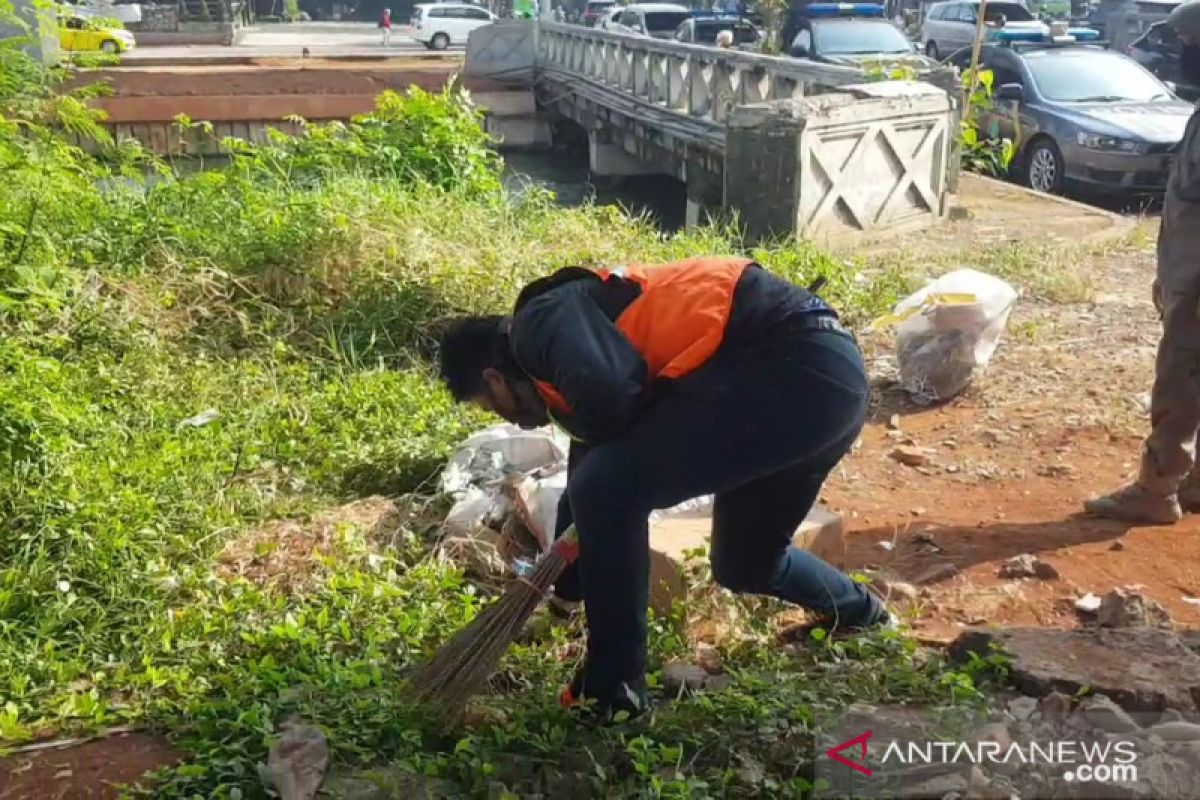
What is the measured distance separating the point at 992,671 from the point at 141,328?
15.3 ft

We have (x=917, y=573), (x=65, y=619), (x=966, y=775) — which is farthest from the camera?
(x=917, y=573)

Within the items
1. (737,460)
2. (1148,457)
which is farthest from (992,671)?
(1148,457)

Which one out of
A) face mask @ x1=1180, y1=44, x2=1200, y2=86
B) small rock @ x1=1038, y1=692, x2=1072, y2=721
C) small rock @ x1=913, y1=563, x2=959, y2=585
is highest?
face mask @ x1=1180, y1=44, x2=1200, y2=86

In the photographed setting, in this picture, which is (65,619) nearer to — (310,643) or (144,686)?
(144,686)

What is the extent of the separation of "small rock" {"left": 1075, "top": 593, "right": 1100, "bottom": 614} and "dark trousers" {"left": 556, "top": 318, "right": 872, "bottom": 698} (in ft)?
4.20

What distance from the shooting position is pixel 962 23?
2284 centimetres

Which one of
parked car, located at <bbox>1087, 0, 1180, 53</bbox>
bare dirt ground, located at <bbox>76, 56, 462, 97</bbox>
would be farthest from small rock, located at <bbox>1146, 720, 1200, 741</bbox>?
parked car, located at <bbox>1087, 0, 1180, 53</bbox>

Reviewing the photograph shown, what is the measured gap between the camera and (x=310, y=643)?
3.56 m

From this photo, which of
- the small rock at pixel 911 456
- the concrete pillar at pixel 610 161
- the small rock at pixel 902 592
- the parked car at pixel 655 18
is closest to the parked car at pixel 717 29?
the parked car at pixel 655 18

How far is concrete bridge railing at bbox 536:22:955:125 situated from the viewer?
10914 mm

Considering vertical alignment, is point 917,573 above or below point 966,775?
below

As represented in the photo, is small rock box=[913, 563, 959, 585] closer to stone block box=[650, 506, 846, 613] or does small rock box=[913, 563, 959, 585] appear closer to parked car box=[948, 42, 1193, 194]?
stone block box=[650, 506, 846, 613]

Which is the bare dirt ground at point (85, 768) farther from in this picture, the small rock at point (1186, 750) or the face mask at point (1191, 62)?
the face mask at point (1191, 62)

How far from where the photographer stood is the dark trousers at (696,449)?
277 cm
